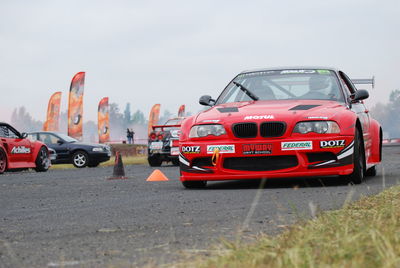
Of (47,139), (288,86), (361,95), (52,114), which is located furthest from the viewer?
(52,114)

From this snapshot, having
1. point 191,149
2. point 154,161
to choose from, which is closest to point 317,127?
point 191,149

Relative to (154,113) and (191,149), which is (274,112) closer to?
(191,149)

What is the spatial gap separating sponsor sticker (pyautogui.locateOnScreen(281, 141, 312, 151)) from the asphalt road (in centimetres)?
45

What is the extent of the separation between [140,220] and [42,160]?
1491cm

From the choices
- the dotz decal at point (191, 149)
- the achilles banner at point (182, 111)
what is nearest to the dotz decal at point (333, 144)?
the dotz decal at point (191, 149)

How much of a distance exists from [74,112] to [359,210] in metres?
34.4

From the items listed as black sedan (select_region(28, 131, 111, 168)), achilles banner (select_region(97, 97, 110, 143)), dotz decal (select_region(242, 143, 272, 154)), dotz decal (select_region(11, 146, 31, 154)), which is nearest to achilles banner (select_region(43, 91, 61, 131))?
achilles banner (select_region(97, 97, 110, 143))

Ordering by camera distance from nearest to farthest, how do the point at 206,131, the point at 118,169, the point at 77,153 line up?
the point at 206,131 → the point at 118,169 → the point at 77,153

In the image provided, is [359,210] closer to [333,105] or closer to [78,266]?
[78,266]

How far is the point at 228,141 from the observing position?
8.38m

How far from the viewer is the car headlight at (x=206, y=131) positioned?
844 cm

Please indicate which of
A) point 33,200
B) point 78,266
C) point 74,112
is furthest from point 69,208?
point 74,112

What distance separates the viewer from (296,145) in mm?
8195

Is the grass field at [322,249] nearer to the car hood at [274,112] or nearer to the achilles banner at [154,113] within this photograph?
the car hood at [274,112]
